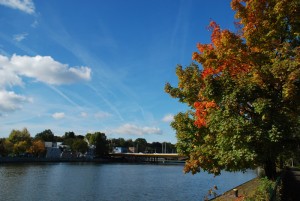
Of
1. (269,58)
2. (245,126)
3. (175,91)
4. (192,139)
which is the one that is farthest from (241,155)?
(175,91)

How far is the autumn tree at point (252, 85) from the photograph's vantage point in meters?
14.2

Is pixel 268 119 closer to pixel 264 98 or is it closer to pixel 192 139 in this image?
pixel 264 98

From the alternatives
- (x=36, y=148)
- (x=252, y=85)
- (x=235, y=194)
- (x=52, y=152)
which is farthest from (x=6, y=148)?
(x=252, y=85)

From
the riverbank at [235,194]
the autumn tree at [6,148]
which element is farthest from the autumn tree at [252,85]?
the autumn tree at [6,148]

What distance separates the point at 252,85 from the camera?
14703mm

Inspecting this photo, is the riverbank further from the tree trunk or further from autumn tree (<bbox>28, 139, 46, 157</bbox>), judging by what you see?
autumn tree (<bbox>28, 139, 46, 157</bbox>)

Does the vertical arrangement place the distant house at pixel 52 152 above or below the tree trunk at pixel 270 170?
above

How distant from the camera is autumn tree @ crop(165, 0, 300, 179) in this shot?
14227 mm

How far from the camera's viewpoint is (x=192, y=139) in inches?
826

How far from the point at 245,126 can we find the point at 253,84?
1940 millimetres

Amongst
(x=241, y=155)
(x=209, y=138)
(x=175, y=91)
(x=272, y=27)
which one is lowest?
(x=241, y=155)

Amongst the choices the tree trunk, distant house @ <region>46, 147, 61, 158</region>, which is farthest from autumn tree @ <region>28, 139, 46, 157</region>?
the tree trunk

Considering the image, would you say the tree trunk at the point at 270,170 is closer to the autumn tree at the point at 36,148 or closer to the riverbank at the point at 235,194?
the riverbank at the point at 235,194

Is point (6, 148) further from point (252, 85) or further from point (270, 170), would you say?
point (252, 85)
